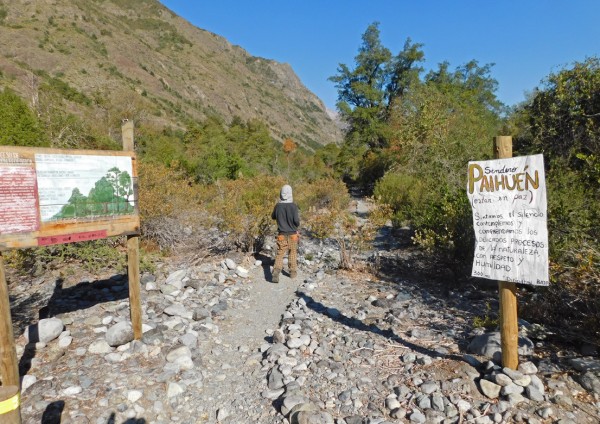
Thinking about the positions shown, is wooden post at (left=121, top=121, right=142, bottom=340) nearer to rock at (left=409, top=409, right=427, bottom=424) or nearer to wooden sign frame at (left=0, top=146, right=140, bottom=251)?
wooden sign frame at (left=0, top=146, right=140, bottom=251)

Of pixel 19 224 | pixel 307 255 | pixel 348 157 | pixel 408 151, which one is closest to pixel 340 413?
pixel 19 224

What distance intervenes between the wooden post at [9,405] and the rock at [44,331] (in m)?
1.79

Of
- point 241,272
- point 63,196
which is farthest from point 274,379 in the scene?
point 241,272

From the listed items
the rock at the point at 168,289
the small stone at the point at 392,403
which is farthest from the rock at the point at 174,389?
the rock at the point at 168,289

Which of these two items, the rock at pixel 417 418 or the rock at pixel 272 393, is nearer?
the rock at pixel 417 418

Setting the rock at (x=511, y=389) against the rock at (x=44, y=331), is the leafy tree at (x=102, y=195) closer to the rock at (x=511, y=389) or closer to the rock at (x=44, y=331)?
the rock at (x=44, y=331)

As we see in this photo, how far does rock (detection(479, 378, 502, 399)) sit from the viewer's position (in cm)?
293

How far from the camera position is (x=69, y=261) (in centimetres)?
617

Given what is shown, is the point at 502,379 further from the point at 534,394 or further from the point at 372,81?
the point at 372,81

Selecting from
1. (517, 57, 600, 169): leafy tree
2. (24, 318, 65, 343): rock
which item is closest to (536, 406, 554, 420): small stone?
(24, 318, 65, 343): rock

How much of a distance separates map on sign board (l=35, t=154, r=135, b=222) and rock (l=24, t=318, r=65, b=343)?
135cm

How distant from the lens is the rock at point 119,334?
3.90 metres

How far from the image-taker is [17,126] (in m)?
12.7

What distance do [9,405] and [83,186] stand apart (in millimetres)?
2065
